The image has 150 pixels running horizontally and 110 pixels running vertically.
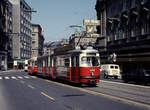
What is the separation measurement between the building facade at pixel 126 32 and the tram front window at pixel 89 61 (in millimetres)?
17686

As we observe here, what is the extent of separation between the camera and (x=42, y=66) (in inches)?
1238

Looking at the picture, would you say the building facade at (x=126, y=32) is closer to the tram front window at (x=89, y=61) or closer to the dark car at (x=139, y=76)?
the dark car at (x=139, y=76)

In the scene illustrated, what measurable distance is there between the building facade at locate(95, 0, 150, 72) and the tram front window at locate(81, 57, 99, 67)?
17.7m

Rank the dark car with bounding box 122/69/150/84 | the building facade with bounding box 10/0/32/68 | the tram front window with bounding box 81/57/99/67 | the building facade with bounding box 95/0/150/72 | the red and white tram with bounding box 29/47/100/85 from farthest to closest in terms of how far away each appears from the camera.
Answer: the building facade with bounding box 10/0/32/68
the building facade with bounding box 95/0/150/72
the dark car with bounding box 122/69/150/84
the tram front window with bounding box 81/57/99/67
the red and white tram with bounding box 29/47/100/85

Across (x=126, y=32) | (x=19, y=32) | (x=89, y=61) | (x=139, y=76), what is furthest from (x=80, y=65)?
(x=19, y=32)

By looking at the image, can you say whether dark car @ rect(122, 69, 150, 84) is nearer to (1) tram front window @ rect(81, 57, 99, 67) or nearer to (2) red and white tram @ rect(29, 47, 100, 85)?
(2) red and white tram @ rect(29, 47, 100, 85)

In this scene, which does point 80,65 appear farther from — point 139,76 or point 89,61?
point 139,76

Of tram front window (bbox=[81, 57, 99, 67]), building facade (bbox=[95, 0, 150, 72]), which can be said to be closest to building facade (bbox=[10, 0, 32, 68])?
building facade (bbox=[95, 0, 150, 72])

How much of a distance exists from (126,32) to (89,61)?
23690mm

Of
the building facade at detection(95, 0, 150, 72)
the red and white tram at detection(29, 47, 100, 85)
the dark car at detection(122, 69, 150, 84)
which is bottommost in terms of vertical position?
the dark car at detection(122, 69, 150, 84)

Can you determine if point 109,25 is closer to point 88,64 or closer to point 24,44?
point 88,64

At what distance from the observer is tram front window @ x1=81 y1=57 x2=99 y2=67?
1866cm

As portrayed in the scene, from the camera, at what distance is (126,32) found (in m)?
41.1

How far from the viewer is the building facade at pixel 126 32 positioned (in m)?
36.0
